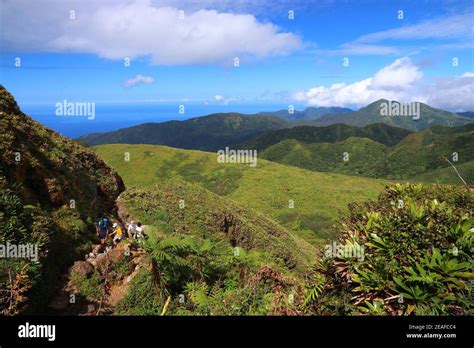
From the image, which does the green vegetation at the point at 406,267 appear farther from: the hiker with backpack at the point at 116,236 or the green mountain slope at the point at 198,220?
the green mountain slope at the point at 198,220

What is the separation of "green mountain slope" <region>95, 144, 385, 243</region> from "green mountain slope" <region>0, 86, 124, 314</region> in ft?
89.0

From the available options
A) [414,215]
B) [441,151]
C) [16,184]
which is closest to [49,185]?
[16,184]

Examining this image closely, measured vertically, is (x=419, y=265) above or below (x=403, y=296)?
above

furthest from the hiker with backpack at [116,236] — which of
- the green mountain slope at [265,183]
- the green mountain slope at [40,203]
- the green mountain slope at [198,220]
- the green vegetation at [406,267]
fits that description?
the green mountain slope at [265,183]

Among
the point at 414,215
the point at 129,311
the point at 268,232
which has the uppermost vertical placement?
the point at 414,215

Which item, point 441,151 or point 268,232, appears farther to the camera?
point 441,151

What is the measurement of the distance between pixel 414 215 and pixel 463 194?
372 centimetres

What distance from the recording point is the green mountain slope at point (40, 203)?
910cm

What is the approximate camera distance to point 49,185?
13.1 meters

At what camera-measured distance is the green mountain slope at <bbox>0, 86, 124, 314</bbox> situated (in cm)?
910

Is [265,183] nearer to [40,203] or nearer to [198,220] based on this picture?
[198,220]

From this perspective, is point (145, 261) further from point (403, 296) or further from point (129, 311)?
point (403, 296)

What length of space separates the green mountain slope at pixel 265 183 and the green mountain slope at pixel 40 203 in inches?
1068

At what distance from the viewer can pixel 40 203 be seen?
12.4 metres
